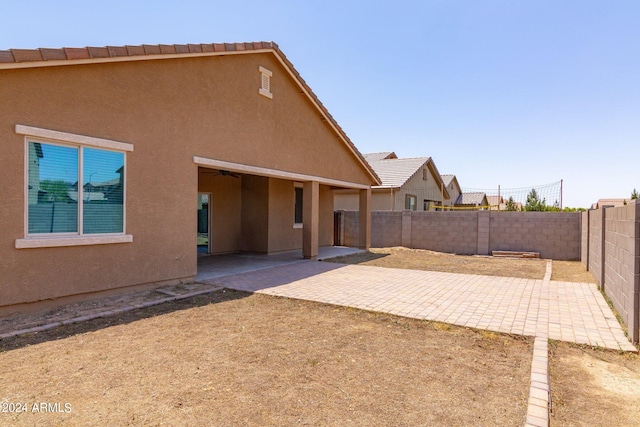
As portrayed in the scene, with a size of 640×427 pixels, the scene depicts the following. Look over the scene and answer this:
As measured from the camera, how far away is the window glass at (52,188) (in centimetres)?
594

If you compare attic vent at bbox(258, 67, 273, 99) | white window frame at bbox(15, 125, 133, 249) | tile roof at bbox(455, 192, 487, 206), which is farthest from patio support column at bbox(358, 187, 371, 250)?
tile roof at bbox(455, 192, 487, 206)

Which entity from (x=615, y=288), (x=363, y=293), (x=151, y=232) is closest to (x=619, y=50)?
(x=615, y=288)

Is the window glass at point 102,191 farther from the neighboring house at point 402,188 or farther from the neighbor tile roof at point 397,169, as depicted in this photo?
the neighbor tile roof at point 397,169

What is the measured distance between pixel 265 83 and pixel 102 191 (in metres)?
6.16

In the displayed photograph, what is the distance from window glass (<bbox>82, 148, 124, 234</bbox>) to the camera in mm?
6676

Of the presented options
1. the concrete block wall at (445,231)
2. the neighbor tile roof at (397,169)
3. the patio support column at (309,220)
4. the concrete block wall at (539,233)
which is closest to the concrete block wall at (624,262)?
the concrete block wall at (539,233)

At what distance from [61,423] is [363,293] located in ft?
19.7

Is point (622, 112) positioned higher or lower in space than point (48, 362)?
higher

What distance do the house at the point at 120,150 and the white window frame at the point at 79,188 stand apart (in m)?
0.02

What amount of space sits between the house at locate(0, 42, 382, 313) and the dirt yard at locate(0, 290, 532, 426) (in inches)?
61.4

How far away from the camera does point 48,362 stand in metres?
4.11

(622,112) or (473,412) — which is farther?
(622,112)

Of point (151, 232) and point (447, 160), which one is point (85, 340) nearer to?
point (151, 232)

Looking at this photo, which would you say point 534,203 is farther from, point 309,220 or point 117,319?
point 117,319
